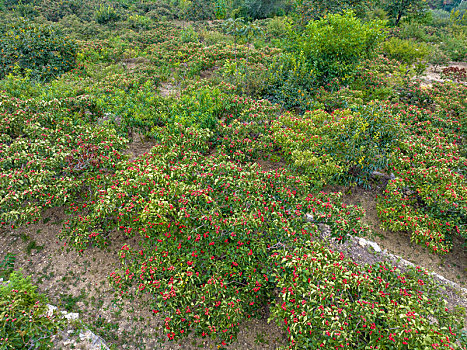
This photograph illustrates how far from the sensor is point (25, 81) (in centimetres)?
1200

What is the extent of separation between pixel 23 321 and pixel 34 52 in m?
17.0

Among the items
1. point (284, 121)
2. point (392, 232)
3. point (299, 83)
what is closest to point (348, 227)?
point (392, 232)

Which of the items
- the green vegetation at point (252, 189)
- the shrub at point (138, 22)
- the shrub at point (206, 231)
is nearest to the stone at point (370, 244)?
the green vegetation at point (252, 189)

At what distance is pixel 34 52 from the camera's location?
15656 mm

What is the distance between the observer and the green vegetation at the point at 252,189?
17.3 feet

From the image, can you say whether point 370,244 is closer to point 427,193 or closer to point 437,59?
point 427,193

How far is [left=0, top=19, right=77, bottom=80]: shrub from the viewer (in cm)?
1527

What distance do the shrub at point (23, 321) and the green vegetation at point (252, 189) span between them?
0.03m

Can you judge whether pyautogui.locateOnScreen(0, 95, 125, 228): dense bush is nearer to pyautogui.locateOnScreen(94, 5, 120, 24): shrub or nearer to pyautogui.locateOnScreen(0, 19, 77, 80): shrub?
pyautogui.locateOnScreen(0, 19, 77, 80): shrub

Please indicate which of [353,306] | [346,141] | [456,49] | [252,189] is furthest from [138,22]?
[456,49]

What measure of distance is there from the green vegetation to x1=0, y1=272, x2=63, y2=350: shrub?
0.03m

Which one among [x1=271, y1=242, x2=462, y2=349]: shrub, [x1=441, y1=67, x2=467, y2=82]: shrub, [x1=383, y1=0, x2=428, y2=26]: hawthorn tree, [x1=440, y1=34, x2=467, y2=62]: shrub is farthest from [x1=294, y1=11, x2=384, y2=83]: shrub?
[x1=383, y1=0, x2=428, y2=26]: hawthorn tree

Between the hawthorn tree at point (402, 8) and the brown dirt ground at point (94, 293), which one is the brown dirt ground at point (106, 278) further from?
the hawthorn tree at point (402, 8)

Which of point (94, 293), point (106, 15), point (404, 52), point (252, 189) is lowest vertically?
point (94, 293)
